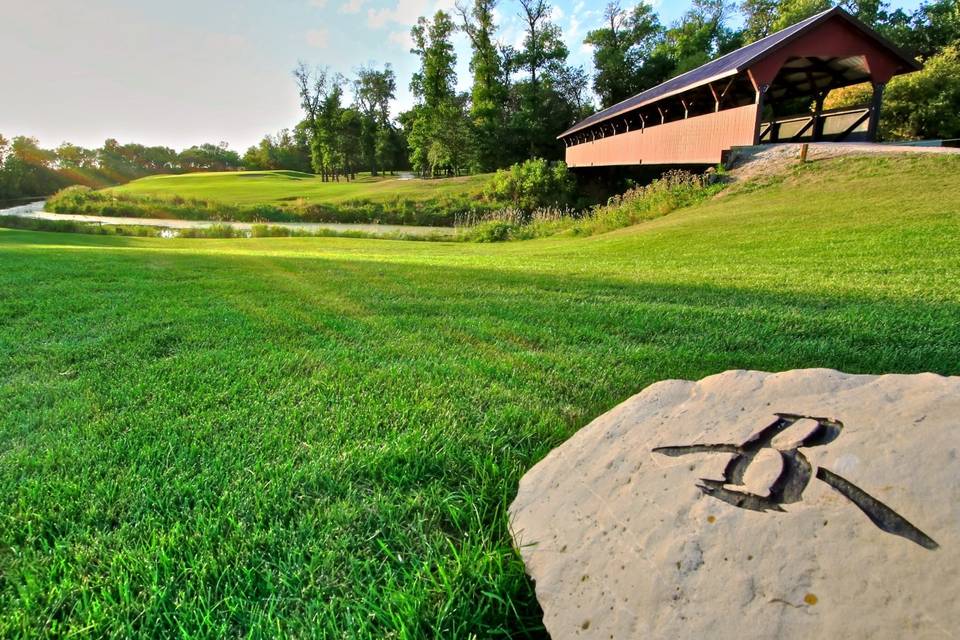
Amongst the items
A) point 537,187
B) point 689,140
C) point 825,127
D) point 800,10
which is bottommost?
point 537,187

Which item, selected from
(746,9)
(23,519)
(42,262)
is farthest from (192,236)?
(746,9)

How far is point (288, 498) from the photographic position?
61.8 inches

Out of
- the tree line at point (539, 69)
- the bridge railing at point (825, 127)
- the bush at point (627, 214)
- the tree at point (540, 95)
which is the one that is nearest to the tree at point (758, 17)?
the tree line at point (539, 69)

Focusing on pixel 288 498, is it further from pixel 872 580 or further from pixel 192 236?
pixel 192 236

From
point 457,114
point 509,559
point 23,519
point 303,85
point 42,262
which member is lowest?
point 509,559

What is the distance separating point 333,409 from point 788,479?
1.76m

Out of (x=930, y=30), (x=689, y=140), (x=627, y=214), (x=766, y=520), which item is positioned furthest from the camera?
(x=930, y=30)

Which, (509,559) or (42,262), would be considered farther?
(42,262)

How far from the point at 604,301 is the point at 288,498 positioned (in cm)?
334

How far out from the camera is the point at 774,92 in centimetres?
1828

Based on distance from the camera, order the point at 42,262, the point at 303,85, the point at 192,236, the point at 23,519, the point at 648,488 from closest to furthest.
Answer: the point at 648,488, the point at 23,519, the point at 42,262, the point at 192,236, the point at 303,85

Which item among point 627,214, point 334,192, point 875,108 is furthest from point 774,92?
point 334,192

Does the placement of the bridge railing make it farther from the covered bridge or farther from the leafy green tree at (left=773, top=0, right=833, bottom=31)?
the leafy green tree at (left=773, top=0, right=833, bottom=31)

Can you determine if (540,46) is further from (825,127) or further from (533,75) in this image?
(825,127)
